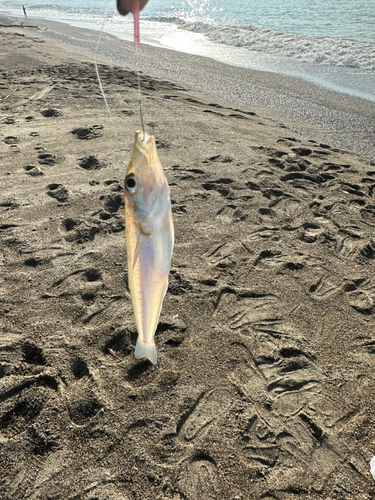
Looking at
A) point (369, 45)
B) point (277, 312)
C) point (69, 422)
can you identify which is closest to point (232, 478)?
point (69, 422)

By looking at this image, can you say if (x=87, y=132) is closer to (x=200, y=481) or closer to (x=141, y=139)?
(x=200, y=481)

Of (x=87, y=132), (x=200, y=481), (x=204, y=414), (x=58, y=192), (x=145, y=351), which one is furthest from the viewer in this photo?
(x=87, y=132)

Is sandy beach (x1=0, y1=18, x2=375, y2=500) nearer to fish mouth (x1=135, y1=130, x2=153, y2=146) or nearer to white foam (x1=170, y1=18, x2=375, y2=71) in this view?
fish mouth (x1=135, y1=130, x2=153, y2=146)

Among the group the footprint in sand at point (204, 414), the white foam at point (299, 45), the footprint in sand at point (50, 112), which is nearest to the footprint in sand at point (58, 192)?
the footprint in sand at point (50, 112)

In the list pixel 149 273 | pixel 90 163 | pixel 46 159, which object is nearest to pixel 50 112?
pixel 46 159

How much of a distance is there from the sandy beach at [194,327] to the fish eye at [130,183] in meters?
2.08

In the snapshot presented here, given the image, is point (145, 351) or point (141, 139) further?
point (145, 351)

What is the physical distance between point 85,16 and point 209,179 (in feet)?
114

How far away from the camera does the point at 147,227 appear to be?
1.47 m

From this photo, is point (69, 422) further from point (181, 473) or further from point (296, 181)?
point (296, 181)

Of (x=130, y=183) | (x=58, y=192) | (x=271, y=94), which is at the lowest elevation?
(x=271, y=94)

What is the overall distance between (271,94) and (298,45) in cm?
972

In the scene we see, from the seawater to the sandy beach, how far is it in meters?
8.37

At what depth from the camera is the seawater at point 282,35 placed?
15977mm
